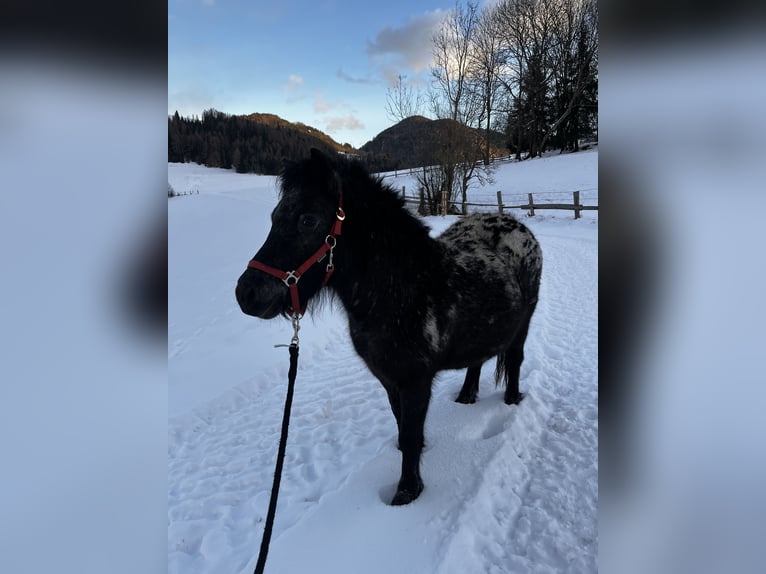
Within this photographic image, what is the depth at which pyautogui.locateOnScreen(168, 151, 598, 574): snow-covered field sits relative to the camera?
2.23m

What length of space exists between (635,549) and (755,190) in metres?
0.78

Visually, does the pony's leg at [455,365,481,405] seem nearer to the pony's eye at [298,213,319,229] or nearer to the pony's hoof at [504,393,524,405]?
the pony's hoof at [504,393,524,405]

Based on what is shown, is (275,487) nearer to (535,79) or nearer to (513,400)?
(513,400)

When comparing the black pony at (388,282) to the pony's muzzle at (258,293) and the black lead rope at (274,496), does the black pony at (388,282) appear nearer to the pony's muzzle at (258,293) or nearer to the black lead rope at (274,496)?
the pony's muzzle at (258,293)

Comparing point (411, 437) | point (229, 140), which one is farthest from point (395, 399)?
point (229, 140)

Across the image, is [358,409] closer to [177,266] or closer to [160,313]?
[160,313]

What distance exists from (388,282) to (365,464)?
5.04ft

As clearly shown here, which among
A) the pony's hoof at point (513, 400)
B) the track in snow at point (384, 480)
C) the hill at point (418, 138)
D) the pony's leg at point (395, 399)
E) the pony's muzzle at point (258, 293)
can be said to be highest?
the hill at point (418, 138)

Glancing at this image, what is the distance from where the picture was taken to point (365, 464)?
305 cm

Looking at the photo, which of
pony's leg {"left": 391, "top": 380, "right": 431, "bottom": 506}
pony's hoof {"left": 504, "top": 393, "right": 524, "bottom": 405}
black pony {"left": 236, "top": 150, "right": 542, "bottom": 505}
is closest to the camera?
black pony {"left": 236, "top": 150, "right": 542, "bottom": 505}

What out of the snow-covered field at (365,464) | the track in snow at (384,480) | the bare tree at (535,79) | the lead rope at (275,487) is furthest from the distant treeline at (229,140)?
the lead rope at (275,487)

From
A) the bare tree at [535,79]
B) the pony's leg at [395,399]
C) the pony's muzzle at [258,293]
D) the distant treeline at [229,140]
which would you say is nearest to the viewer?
the pony's muzzle at [258,293]

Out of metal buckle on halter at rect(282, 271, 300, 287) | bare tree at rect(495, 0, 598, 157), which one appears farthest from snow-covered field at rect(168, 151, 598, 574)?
bare tree at rect(495, 0, 598, 157)

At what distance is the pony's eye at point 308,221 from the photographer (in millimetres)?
2193
